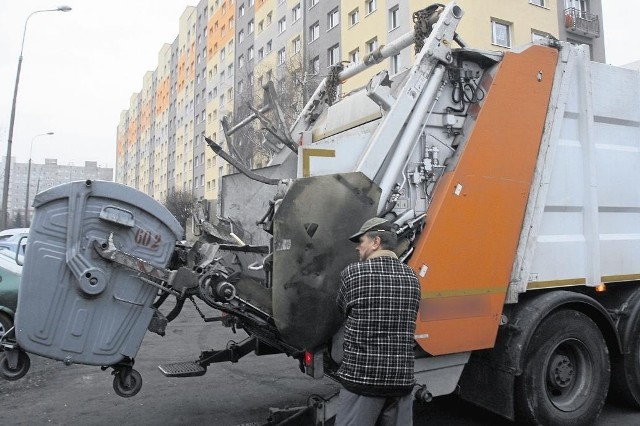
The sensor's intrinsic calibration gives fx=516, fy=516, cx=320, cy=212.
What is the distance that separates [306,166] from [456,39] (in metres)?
1.51

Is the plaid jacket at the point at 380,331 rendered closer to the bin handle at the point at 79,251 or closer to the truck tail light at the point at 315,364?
the truck tail light at the point at 315,364

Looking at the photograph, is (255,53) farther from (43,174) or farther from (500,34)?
(43,174)

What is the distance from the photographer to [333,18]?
26188mm

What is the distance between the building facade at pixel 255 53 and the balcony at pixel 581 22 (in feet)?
0.13

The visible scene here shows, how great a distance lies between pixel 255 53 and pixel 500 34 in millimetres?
20873

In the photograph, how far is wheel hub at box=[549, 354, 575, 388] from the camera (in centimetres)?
387

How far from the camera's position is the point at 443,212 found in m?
3.38

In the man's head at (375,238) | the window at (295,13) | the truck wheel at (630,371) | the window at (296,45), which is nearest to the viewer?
the man's head at (375,238)

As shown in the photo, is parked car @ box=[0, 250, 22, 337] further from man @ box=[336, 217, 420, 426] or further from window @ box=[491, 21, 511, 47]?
window @ box=[491, 21, 511, 47]

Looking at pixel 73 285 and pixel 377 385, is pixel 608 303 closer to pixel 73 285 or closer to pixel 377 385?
pixel 377 385

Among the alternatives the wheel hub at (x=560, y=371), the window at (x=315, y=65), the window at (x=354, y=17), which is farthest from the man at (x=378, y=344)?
the window at (x=354, y=17)

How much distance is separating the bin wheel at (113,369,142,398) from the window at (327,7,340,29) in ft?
81.5

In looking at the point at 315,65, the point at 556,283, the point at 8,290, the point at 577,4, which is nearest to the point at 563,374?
the point at 556,283

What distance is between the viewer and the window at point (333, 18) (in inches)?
1018
